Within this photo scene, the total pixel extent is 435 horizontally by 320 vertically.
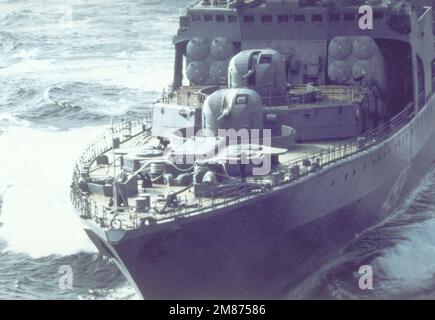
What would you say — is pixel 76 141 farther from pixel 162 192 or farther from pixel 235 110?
pixel 162 192

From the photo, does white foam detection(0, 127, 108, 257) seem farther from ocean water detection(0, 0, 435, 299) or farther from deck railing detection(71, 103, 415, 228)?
deck railing detection(71, 103, 415, 228)

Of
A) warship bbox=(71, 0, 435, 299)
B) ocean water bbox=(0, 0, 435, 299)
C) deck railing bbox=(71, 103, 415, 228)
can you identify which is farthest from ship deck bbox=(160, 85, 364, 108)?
ocean water bbox=(0, 0, 435, 299)

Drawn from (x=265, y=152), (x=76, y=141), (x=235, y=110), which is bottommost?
(x=76, y=141)

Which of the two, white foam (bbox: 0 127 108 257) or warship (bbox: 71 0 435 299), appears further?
white foam (bbox: 0 127 108 257)

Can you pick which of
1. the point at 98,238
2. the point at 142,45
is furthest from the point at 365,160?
the point at 142,45

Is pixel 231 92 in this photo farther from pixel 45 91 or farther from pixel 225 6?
pixel 45 91

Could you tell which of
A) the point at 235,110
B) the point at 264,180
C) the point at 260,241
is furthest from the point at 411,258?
the point at 235,110
